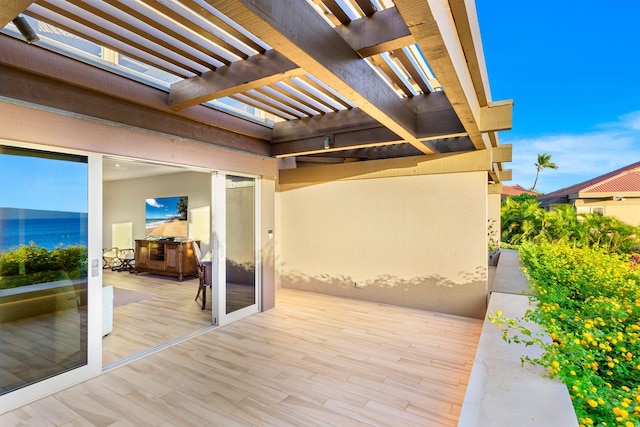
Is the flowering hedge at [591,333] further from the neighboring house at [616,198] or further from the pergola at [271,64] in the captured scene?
the neighboring house at [616,198]

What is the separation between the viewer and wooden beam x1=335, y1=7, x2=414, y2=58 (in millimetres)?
1804

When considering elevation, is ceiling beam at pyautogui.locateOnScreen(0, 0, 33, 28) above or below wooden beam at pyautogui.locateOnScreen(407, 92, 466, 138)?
below

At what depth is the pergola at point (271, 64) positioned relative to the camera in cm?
164

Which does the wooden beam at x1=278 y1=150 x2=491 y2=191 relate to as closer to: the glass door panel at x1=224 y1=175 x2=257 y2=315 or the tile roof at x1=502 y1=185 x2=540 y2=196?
the glass door panel at x1=224 y1=175 x2=257 y2=315

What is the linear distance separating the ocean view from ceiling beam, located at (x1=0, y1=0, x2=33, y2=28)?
1.70m

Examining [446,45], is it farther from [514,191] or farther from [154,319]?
[514,191]

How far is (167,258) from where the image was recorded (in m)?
7.38

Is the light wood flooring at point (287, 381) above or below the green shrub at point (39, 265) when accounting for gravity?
below

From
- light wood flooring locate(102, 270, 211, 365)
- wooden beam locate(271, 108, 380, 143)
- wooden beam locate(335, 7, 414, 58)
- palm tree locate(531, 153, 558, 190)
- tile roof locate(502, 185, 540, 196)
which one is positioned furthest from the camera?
palm tree locate(531, 153, 558, 190)

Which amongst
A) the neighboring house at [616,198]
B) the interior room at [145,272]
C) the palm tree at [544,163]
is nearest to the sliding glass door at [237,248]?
the interior room at [145,272]

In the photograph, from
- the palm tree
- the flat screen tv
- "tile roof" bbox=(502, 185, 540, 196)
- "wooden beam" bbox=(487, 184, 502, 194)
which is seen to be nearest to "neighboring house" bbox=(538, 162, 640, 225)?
"wooden beam" bbox=(487, 184, 502, 194)

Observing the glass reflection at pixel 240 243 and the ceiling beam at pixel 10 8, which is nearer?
the ceiling beam at pixel 10 8

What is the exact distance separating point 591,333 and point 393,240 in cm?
324

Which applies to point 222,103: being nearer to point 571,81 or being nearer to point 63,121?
point 63,121
